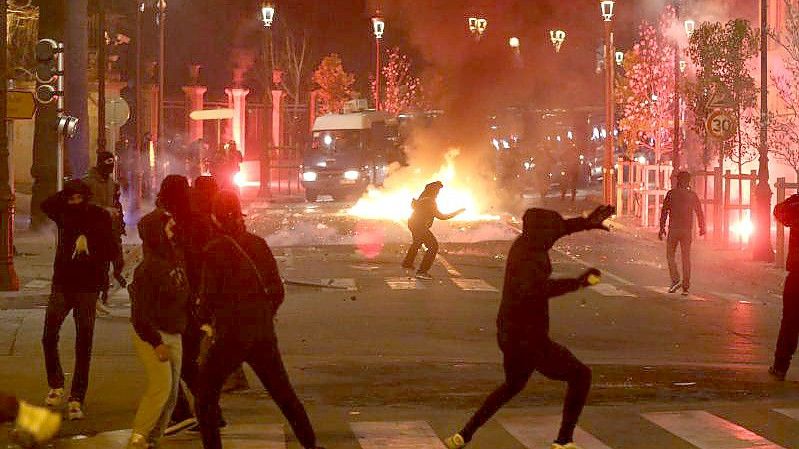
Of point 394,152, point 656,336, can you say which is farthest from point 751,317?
point 394,152

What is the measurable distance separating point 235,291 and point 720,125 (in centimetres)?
2136

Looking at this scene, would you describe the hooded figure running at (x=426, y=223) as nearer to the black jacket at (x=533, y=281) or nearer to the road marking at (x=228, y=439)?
the road marking at (x=228, y=439)

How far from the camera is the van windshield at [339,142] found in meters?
54.1

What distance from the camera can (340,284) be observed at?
2205 cm

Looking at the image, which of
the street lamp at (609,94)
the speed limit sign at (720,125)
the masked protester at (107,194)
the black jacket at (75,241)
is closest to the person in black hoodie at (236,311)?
the black jacket at (75,241)

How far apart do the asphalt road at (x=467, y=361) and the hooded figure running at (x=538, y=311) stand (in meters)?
0.76

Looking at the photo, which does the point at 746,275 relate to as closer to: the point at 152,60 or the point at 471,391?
the point at 471,391

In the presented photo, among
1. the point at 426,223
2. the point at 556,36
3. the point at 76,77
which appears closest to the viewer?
the point at 426,223

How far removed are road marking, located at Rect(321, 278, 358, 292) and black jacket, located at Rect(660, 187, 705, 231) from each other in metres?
4.46

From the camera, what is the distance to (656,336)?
54.5 ft

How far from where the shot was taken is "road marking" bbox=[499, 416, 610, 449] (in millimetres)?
9766

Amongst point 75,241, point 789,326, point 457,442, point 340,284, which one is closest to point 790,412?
point 789,326

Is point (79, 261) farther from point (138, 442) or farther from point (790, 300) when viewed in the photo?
point (790, 300)

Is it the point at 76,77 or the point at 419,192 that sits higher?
the point at 76,77
